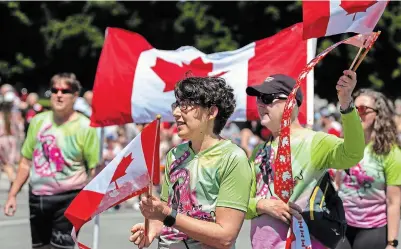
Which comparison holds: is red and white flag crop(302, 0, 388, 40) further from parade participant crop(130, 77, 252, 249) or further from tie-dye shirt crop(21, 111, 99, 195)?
tie-dye shirt crop(21, 111, 99, 195)

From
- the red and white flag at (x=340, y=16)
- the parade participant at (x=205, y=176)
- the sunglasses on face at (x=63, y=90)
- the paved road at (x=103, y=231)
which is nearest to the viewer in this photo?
the parade participant at (x=205, y=176)

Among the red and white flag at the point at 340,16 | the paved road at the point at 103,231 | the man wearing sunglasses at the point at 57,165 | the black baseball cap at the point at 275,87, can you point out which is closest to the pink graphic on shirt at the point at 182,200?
the black baseball cap at the point at 275,87

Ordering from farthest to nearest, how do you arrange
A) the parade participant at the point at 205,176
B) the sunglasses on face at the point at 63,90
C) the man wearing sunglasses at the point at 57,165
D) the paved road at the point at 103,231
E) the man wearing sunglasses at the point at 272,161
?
the paved road at the point at 103,231, the sunglasses on face at the point at 63,90, the man wearing sunglasses at the point at 57,165, the man wearing sunglasses at the point at 272,161, the parade participant at the point at 205,176

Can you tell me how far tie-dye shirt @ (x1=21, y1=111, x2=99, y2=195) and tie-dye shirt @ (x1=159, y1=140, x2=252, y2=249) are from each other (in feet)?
11.0

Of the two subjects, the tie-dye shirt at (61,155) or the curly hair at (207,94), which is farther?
the tie-dye shirt at (61,155)

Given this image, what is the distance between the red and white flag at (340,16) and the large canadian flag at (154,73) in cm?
240

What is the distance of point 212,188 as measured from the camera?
13.9ft

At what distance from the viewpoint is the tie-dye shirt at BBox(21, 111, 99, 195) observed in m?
7.59

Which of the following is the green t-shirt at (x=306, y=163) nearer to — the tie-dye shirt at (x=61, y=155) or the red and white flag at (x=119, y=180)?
the red and white flag at (x=119, y=180)

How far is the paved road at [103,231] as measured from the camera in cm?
1130

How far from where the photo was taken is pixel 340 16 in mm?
5109

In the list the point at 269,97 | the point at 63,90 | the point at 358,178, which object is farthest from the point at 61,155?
the point at 269,97

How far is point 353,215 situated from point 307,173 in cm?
161

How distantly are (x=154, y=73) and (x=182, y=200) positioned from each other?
4.02m
